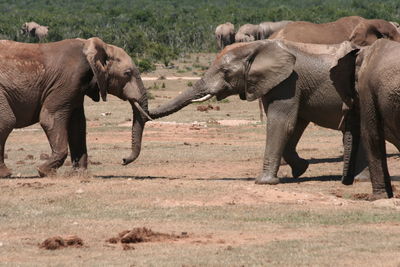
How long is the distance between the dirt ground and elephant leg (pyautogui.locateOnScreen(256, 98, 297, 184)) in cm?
33

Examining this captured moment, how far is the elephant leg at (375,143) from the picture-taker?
1259 cm

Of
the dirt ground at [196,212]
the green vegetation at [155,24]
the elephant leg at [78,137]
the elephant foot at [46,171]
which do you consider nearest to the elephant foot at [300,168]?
the dirt ground at [196,212]

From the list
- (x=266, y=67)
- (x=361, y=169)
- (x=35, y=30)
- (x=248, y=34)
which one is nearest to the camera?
(x=266, y=67)

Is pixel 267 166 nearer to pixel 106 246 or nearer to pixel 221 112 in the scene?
pixel 106 246

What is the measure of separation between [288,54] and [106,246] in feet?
18.8

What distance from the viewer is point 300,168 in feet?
52.3

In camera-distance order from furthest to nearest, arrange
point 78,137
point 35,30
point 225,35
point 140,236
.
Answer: point 35,30, point 225,35, point 78,137, point 140,236

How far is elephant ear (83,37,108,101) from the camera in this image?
15422 mm

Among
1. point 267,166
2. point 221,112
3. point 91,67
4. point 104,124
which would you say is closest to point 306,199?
point 267,166

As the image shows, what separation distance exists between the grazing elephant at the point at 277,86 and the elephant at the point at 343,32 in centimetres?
353

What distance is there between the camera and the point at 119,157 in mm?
19594

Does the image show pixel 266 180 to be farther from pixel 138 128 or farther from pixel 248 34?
pixel 248 34

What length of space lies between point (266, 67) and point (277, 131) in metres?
0.90

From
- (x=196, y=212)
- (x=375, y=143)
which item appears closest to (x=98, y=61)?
(x=196, y=212)
